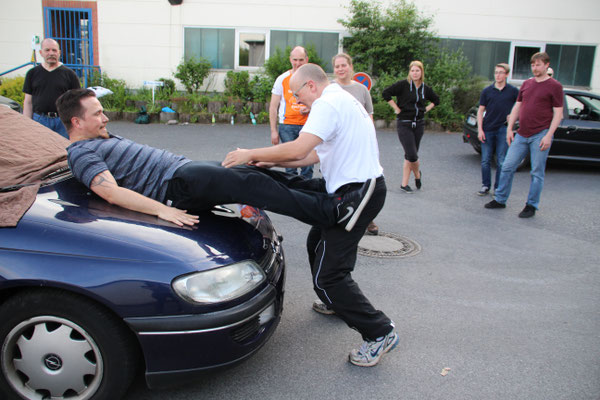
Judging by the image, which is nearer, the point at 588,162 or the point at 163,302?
the point at 163,302

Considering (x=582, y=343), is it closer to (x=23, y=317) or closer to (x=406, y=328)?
(x=406, y=328)

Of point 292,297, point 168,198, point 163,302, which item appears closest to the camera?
point 163,302

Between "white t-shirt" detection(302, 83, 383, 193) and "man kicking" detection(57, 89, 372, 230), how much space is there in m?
0.12

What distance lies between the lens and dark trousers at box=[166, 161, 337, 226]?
115 inches

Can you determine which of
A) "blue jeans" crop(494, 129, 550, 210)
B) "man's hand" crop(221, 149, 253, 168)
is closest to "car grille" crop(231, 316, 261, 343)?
"man's hand" crop(221, 149, 253, 168)

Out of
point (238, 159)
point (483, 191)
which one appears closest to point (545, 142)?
point (483, 191)

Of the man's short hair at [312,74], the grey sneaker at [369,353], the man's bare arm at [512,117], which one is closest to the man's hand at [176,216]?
the man's short hair at [312,74]

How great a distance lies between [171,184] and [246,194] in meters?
0.49

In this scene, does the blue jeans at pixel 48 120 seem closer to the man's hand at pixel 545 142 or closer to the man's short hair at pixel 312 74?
the man's short hair at pixel 312 74

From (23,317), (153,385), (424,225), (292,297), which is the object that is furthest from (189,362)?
(424,225)

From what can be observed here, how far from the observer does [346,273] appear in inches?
120

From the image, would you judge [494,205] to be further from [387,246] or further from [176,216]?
[176,216]

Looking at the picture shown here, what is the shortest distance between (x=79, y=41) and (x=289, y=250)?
14.3m

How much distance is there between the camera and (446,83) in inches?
576
